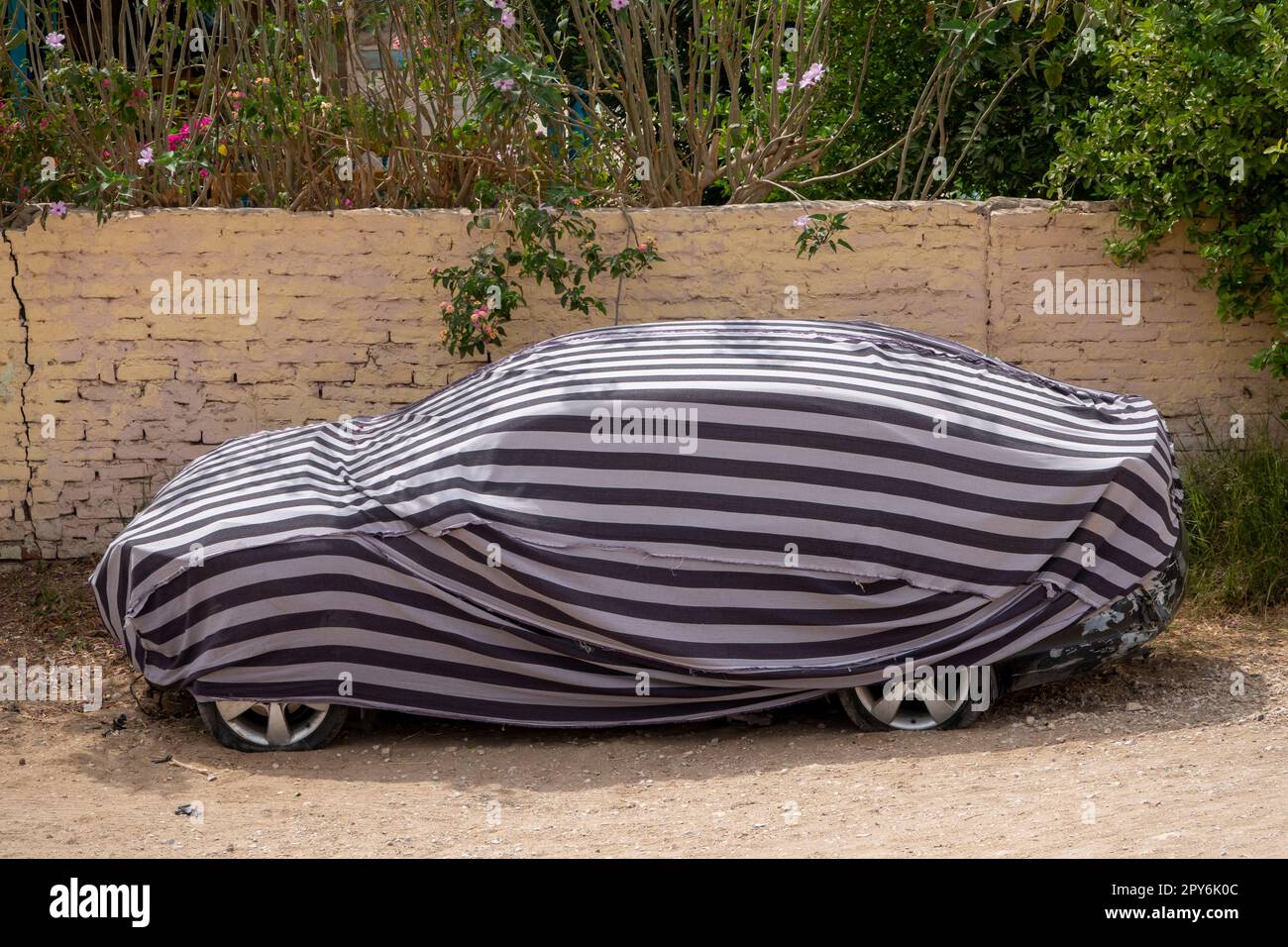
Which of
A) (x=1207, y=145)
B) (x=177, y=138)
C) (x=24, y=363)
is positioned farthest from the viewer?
(x=177, y=138)

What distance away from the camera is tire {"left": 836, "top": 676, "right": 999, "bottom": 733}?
4406 millimetres

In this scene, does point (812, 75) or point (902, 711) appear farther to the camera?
point (812, 75)

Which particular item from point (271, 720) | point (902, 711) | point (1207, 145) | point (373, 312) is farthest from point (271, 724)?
point (1207, 145)

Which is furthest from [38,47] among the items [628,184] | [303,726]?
[303,726]

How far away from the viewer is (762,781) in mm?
4094

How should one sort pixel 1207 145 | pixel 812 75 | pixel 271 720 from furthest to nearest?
pixel 812 75 < pixel 1207 145 < pixel 271 720

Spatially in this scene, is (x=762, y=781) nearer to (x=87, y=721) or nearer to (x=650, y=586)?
(x=650, y=586)

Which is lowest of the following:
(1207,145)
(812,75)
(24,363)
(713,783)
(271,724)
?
(713,783)

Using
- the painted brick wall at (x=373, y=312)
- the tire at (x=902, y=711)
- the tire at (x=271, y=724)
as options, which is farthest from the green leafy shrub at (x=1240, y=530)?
the tire at (x=271, y=724)

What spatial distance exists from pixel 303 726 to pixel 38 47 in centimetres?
427

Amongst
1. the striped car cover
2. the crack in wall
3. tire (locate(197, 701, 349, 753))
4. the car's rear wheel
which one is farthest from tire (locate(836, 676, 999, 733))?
the crack in wall

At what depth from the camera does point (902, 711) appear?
4434 mm

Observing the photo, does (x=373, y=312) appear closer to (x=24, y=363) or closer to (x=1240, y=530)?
(x=24, y=363)

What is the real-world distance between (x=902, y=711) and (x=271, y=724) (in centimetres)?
212
